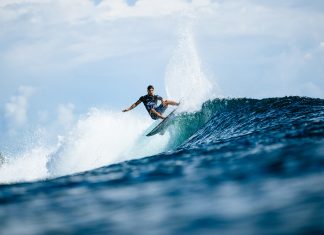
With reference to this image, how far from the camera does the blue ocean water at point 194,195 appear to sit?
12.9ft

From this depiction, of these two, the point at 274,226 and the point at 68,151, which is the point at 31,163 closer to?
the point at 68,151

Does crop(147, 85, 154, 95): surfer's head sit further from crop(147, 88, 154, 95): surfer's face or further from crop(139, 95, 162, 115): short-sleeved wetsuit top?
crop(139, 95, 162, 115): short-sleeved wetsuit top

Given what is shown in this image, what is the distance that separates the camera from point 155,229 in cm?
397

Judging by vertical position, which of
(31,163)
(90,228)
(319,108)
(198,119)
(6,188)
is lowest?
(31,163)

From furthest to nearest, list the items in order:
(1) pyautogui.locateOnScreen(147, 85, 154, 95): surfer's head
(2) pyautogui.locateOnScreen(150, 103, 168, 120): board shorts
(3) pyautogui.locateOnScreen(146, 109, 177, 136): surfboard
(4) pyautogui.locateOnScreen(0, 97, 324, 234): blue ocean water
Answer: (3) pyautogui.locateOnScreen(146, 109, 177, 136): surfboard < (2) pyautogui.locateOnScreen(150, 103, 168, 120): board shorts < (1) pyautogui.locateOnScreen(147, 85, 154, 95): surfer's head < (4) pyautogui.locateOnScreen(0, 97, 324, 234): blue ocean water

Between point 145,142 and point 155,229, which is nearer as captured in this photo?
point 155,229

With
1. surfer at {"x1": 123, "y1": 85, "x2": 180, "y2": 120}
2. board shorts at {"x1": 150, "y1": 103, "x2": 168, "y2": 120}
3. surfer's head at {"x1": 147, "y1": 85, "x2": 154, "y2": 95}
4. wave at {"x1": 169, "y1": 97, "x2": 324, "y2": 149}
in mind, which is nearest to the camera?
wave at {"x1": 169, "y1": 97, "x2": 324, "y2": 149}

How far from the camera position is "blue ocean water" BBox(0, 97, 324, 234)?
3.94 metres

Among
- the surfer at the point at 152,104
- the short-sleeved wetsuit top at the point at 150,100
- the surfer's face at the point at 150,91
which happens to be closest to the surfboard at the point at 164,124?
the surfer at the point at 152,104

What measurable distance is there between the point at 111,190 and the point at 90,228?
154 cm

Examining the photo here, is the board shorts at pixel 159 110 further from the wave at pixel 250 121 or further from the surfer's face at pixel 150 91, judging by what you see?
the wave at pixel 250 121

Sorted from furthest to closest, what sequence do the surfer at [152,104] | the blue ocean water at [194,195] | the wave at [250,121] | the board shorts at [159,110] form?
1. the board shorts at [159,110]
2. the surfer at [152,104]
3. the wave at [250,121]
4. the blue ocean water at [194,195]

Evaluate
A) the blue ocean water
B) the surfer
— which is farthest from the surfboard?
the blue ocean water

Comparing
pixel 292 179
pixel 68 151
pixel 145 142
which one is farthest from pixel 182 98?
pixel 292 179
